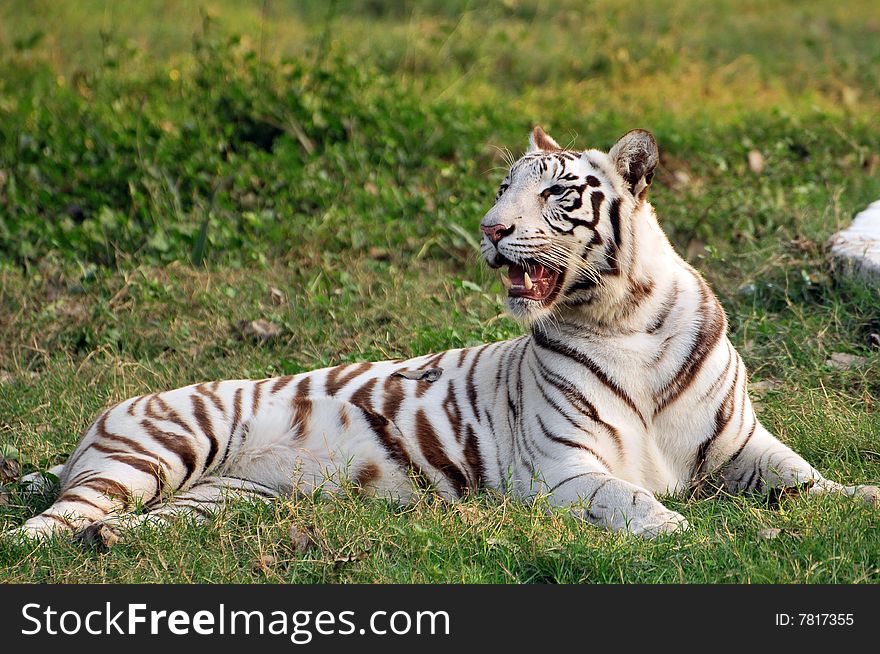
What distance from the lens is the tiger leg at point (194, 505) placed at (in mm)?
3752

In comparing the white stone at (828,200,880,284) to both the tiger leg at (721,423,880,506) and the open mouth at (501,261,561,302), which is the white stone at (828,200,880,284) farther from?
the open mouth at (501,261,561,302)

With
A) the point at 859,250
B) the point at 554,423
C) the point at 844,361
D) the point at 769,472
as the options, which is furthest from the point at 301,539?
the point at 859,250

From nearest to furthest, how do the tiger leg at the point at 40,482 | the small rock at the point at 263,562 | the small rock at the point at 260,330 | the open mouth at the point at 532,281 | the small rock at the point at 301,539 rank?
the small rock at the point at 263,562, the small rock at the point at 301,539, the open mouth at the point at 532,281, the tiger leg at the point at 40,482, the small rock at the point at 260,330

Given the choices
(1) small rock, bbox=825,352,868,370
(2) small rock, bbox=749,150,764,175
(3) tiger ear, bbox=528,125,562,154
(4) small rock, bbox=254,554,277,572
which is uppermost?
(3) tiger ear, bbox=528,125,562,154

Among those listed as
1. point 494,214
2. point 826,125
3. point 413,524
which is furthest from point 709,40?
point 413,524

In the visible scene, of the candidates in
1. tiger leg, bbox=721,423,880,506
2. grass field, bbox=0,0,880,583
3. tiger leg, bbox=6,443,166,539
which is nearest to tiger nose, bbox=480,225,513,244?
grass field, bbox=0,0,880,583

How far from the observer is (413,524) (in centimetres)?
372

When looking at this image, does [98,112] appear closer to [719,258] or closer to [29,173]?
[29,173]

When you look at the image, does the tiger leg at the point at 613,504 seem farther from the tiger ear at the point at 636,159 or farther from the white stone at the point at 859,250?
the white stone at the point at 859,250

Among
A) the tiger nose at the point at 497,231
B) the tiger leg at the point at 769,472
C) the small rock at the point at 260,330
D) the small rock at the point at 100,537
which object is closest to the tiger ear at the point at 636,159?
the tiger nose at the point at 497,231

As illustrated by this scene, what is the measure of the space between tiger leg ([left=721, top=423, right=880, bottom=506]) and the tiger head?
2.39ft

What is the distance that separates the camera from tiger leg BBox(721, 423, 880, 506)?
12.6 ft

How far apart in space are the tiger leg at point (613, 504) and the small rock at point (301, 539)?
782 mm

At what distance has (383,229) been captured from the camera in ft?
22.2
